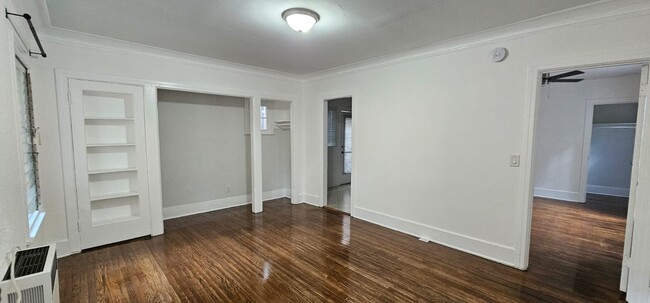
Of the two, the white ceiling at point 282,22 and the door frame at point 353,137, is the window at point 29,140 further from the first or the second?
the door frame at point 353,137

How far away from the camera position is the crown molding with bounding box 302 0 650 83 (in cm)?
215

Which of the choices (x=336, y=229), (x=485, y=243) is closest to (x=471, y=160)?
(x=485, y=243)

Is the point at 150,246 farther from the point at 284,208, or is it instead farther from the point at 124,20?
the point at 124,20

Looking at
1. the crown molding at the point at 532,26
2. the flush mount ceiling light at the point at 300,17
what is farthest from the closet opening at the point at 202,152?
the flush mount ceiling light at the point at 300,17

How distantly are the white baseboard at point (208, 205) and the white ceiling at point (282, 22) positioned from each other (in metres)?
2.55

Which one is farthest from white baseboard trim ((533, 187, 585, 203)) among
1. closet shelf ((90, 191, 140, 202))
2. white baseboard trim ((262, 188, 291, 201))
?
closet shelf ((90, 191, 140, 202))

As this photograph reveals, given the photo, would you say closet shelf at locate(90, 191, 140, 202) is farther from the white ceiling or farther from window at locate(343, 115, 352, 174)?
window at locate(343, 115, 352, 174)

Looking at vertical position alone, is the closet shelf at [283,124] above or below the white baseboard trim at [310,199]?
above

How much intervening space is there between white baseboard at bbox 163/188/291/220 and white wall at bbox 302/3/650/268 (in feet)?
6.74

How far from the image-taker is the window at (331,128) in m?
6.73

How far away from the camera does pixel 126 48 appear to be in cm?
325

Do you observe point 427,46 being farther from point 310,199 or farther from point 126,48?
point 126,48

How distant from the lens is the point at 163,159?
167 inches

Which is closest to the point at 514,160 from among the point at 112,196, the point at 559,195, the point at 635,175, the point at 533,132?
the point at 533,132
